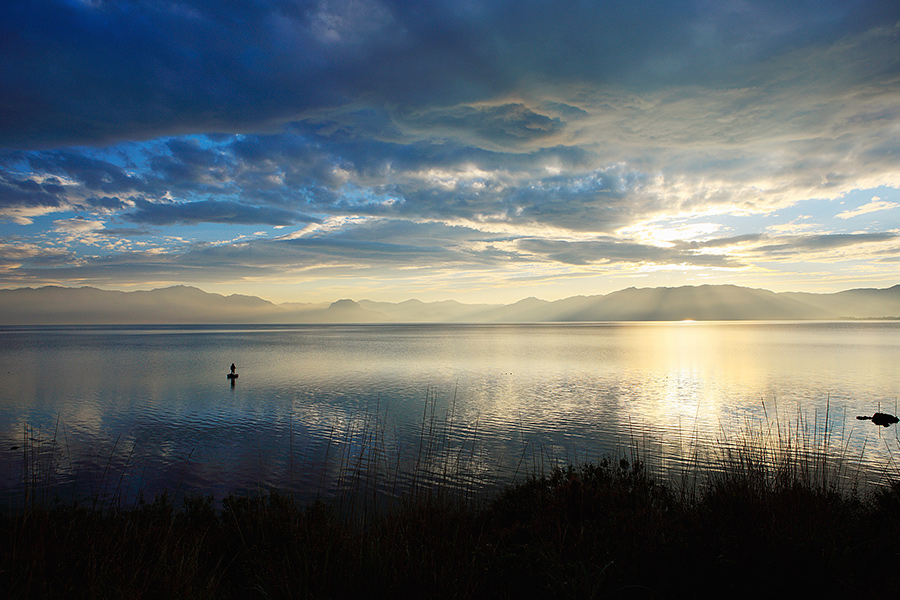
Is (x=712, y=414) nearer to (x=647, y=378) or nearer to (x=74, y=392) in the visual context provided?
(x=647, y=378)

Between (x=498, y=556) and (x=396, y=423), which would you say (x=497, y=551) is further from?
(x=396, y=423)

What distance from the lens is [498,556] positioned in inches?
255

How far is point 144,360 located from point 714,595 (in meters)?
63.6

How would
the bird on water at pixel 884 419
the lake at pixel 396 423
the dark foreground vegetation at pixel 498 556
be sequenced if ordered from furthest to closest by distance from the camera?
the bird on water at pixel 884 419
the lake at pixel 396 423
the dark foreground vegetation at pixel 498 556

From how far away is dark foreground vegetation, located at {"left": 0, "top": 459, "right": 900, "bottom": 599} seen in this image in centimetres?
552

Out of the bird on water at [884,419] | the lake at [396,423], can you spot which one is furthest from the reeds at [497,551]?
the bird on water at [884,419]

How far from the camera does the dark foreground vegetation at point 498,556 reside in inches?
217

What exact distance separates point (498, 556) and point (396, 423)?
15.7 metres

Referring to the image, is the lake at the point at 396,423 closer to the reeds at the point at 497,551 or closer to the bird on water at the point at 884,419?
the bird on water at the point at 884,419

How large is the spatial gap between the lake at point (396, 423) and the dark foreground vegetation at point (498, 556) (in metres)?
1.96

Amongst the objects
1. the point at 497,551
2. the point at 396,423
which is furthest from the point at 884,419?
the point at 497,551

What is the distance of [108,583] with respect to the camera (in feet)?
18.5

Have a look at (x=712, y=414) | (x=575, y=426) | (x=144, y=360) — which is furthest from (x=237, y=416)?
(x=144, y=360)

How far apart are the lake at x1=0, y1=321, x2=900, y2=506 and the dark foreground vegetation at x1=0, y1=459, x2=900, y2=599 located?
1.96 metres
